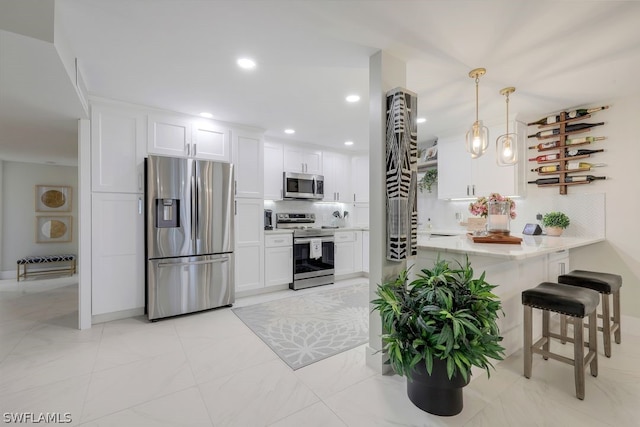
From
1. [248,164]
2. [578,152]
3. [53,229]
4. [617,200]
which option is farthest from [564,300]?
[53,229]

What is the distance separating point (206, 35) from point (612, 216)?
4.07m

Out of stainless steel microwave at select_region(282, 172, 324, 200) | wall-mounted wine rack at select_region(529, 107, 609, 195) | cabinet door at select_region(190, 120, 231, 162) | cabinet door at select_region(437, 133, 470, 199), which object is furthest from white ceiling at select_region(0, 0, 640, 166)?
stainless steel microwave at select_region(282, 172, 324, 200)

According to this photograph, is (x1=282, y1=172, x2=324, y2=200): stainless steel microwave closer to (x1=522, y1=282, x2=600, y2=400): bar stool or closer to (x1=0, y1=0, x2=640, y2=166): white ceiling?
(x1=0, y1=0, x2=640, y2=166): white ceiling

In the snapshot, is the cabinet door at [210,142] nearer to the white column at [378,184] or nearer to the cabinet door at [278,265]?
the cabinet door at [278,265]

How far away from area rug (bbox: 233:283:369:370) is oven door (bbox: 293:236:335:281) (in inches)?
15.3

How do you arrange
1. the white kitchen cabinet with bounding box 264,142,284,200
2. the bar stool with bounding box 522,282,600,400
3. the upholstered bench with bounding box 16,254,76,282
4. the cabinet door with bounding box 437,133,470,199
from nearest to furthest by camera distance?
the bar stool with bounding box 522,282,600,400, the cabinet door with bounding box 437,133,470,199, the white kitchen cabinet with bounding box 264,142,284,200, the upholstered bench with bounding box 16,254,76,282

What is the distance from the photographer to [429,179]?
184 inches

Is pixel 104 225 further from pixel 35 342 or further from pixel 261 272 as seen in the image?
pixel 261 272

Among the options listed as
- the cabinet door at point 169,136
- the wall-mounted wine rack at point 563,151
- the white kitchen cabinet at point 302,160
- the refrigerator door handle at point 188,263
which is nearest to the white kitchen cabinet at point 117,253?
the refrigerator door handle at point 188,263

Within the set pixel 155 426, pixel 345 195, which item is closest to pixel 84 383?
pixel 155 426

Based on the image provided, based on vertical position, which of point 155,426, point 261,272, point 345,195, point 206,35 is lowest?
point 155,426

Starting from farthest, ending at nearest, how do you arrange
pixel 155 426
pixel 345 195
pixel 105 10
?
1. pixel 345 195
2. pixel 105 10
3. pixel 155 426

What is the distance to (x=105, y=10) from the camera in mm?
1637

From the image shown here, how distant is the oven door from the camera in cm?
425
